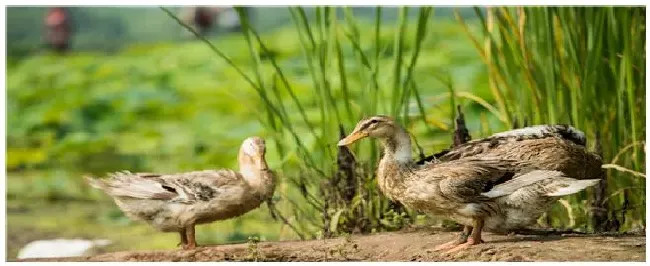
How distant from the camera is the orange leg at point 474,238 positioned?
4.48 m

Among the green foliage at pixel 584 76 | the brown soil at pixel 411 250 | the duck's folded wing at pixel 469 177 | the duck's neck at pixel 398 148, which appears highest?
the green foliage at pixel 584 76

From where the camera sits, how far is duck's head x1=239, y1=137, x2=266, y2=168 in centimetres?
460

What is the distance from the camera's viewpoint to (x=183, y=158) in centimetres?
496

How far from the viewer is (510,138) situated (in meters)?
4.70

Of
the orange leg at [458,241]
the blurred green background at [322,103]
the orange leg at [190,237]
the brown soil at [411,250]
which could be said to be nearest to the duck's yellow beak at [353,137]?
the blurred green background at [322,103]

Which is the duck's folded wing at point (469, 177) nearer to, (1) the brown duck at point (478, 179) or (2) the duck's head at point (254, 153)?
(1) the brown duck at point (478, 179)

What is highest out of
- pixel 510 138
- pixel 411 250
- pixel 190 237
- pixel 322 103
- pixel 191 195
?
pixel 322 103

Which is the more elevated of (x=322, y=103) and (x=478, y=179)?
(x=322, y=103)

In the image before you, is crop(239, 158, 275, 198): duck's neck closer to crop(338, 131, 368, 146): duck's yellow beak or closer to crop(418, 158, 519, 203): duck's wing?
crop(338, 131, 368, 146): duck's yellow beak

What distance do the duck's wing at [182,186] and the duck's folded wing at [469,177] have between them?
2.11 feet

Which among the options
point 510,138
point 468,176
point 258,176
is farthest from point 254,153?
point 510,138

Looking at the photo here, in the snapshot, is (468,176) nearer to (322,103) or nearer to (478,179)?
(478,179)

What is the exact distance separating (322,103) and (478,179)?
0.67 meters

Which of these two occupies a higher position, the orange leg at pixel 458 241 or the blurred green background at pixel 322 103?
the blurred green background at pixel 322 103
